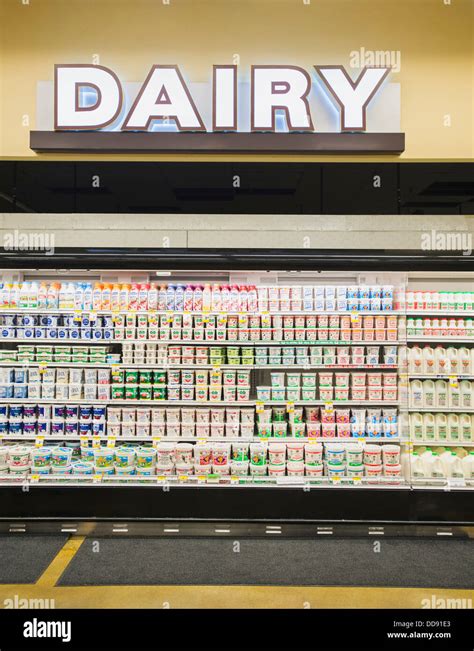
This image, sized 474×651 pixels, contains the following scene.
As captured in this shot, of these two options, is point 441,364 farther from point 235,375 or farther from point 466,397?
point 235,375

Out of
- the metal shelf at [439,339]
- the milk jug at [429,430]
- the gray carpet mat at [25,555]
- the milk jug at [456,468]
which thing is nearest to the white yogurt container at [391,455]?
the milk jug at [429,430]

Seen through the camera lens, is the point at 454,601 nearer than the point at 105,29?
Yes

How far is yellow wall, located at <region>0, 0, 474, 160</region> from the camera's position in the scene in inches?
131

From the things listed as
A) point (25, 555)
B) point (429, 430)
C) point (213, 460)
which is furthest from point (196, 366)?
point (429, 430)

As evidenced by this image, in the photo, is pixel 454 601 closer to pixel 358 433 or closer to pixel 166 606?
pixel 358 433

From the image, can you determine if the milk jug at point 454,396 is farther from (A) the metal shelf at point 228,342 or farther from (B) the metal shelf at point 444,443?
(A) the metal shelf at point 228,342

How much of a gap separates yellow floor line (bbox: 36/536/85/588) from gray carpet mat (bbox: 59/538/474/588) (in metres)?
0.05

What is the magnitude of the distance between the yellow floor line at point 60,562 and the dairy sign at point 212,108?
318 centimetres

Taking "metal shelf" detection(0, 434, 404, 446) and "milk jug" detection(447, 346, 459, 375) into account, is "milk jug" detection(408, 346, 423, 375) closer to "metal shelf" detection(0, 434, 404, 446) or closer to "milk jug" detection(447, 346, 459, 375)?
"milk jug" detection(447, 346, 459, 375)

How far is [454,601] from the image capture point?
A: 2.90 m

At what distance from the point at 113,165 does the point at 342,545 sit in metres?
3.57

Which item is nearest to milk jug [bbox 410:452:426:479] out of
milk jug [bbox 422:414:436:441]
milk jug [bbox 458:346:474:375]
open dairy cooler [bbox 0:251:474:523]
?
open dairy cooler [bbox 0:251:474:523]
